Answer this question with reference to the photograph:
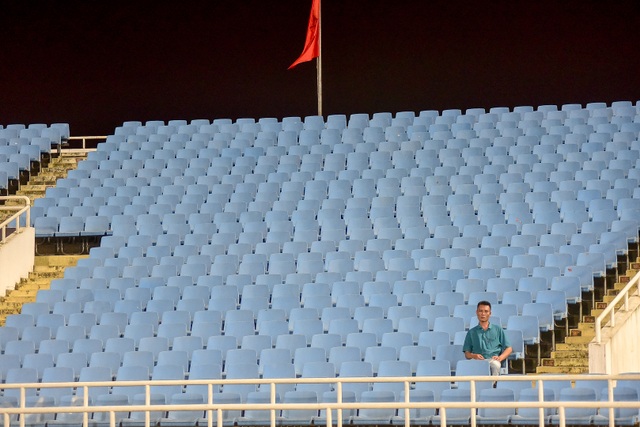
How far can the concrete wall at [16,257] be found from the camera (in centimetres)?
1100

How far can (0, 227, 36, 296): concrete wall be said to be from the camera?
11000 mm

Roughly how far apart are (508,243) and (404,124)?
12.0ft

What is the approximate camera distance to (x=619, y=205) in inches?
445

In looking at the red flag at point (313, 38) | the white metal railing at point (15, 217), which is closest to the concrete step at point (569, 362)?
the white metal railing at point (15, 217)

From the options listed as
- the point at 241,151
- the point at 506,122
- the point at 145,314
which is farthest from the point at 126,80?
the point at 145,314

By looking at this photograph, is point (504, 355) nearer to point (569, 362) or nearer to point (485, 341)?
point (485, 341)

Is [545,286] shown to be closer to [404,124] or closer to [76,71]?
[404,124]

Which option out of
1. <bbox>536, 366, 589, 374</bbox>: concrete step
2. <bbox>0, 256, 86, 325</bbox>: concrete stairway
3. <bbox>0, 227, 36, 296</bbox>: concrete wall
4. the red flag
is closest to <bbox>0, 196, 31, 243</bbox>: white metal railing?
<bbox>0, 227, 36, 296</bbox>: concrete wall

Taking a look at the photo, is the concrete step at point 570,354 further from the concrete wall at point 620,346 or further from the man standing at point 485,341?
the man standing at point 485,341

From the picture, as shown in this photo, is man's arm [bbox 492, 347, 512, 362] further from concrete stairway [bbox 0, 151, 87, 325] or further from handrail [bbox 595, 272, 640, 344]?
concrete stairway [bbox 0, 151, 87, 325]

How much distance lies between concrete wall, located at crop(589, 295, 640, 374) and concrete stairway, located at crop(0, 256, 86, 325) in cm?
572

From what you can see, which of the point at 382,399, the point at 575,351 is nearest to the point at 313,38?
the point at 575,351

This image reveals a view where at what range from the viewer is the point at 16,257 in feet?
37.0

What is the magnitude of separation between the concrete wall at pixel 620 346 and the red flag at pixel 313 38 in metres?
6.94
